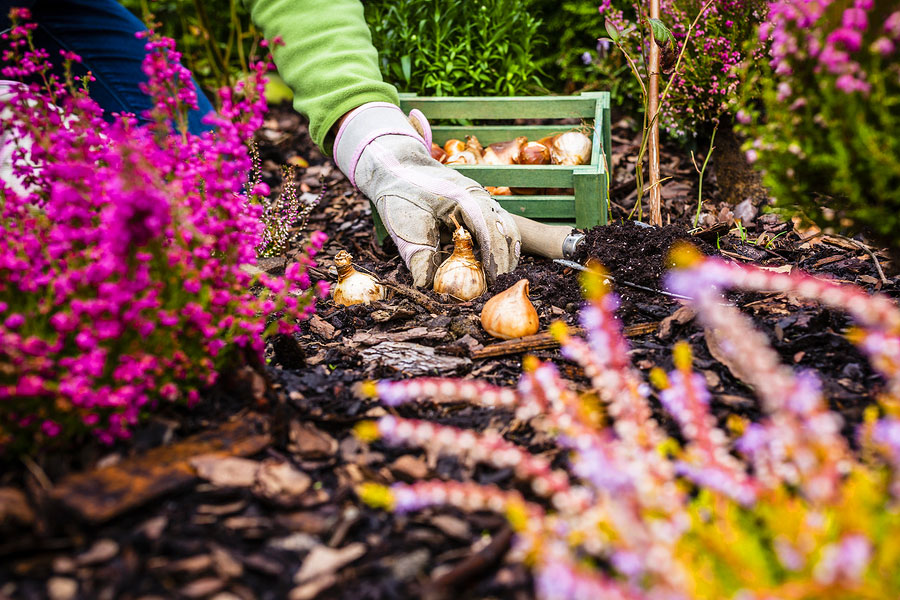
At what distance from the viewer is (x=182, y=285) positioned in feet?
5.00

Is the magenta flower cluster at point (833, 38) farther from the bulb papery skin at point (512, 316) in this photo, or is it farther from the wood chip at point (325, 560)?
the wood chip at point (325, 560)

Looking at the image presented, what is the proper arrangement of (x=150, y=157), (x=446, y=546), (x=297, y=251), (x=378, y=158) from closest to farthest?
(x=446, y=546), (x=150, y=157), (x=378, y=158), (x=297, y=251)

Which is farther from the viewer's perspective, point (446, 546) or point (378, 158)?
point (378, 158)

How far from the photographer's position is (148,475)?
4.64ft

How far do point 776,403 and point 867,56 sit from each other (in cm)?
98

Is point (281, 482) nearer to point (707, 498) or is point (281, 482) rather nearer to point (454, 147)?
point (707, 498)

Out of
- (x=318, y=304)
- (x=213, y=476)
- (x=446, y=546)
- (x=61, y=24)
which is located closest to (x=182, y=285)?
(x=213, y=476)

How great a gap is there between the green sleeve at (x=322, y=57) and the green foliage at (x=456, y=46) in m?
0.91

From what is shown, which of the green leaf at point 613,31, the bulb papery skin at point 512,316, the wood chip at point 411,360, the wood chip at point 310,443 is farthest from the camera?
the green leaf at point 613,31

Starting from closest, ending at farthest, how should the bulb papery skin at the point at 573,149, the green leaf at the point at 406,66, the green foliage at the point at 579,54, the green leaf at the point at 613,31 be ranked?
the green leaf at the point at 613,31 → the bulb papery skin at the point at 573,149 → the green leaf at the point at 406,66 → the green foliage at the point at 579,54

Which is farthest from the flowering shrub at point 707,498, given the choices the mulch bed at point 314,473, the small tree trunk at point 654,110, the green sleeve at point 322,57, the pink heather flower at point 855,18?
the green sleeve at point 322,57

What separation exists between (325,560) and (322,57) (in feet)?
7.97

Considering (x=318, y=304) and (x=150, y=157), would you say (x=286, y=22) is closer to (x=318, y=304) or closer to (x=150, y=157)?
(x=318, y=304)

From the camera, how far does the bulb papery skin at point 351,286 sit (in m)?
2.65
